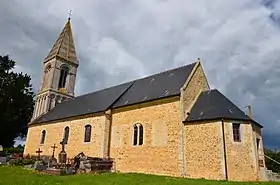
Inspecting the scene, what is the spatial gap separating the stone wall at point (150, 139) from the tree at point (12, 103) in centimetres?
2240

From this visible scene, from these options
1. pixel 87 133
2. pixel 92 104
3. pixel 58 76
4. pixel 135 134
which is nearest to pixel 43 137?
pixel 92 104

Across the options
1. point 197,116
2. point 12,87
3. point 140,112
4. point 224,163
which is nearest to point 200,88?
point 197,116

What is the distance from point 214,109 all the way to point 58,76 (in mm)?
23906

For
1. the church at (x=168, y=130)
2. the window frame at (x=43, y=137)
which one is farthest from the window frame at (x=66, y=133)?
the window frame at (x=43, y=137)

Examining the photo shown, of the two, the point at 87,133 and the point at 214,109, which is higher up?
the point at 214,109

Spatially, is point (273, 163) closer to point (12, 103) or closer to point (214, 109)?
point (214, 109)

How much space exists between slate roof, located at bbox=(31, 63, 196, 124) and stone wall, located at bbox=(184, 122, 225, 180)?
120 inches

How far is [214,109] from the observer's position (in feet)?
53.5

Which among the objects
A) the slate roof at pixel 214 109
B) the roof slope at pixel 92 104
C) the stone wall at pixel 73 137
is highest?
the roof slope at pixel 92 104

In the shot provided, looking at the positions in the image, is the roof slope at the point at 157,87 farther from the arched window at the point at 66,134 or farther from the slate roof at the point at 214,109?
the arched window at the point at 66,134

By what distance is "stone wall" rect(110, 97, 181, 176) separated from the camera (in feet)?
54.3

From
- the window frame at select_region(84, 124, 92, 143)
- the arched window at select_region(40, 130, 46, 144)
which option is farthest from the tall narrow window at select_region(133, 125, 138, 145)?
the arched window at select_region(40, 130, 46, 144)

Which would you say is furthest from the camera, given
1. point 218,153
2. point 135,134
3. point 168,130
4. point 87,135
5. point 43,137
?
point 43,137

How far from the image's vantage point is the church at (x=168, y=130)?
49.5 ft
